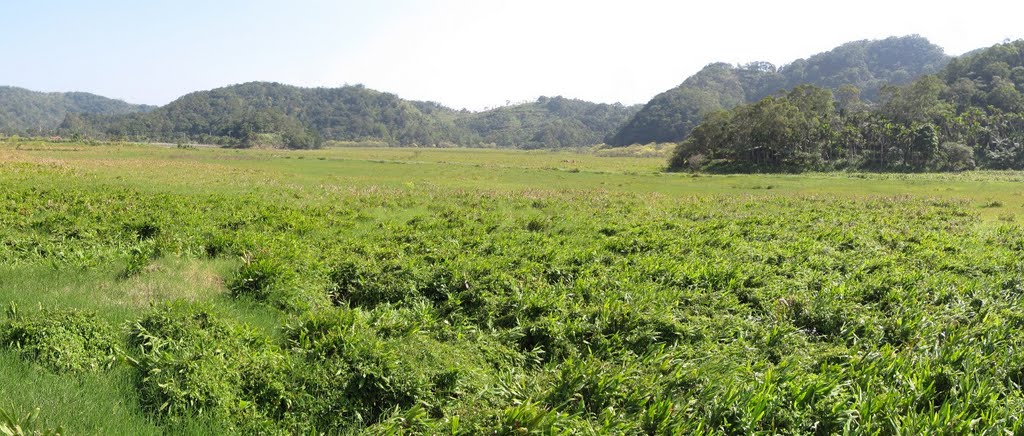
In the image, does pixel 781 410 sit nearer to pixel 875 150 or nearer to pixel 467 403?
pixel 467 403

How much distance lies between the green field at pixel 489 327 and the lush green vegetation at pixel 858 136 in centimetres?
6329

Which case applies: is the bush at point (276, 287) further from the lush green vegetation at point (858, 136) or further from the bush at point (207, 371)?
the lush green vegetation at point (858, 136)

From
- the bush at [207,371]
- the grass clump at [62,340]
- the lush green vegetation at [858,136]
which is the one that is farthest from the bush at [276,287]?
the lush green vegetation at [858,136]

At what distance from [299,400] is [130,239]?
961 cm

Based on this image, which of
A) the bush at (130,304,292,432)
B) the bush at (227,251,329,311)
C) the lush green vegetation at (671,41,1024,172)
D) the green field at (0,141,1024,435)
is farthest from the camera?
the lush green vegetation at (671,41,1024,172)

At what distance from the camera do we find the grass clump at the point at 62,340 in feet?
19.8

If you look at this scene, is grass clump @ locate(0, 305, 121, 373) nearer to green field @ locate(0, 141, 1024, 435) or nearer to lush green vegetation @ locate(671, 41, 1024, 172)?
green field @ locate(0, 141, 1024, 435)

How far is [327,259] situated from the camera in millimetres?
11234

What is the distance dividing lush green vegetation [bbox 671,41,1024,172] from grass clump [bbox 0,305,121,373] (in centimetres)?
7471

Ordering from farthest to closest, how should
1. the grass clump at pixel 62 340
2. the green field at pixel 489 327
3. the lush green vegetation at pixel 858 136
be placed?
the lush green vegetation at pixel 858 136 < the grass clump at pixel 62 340 < the green field at pixel 489 327

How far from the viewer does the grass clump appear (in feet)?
19.8

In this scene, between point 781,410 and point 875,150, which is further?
point 875,150

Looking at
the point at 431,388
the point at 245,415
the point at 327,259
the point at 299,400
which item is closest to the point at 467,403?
the point at 431,388

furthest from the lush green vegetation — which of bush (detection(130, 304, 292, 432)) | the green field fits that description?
bush (detection(130, 304, 292, 432))
